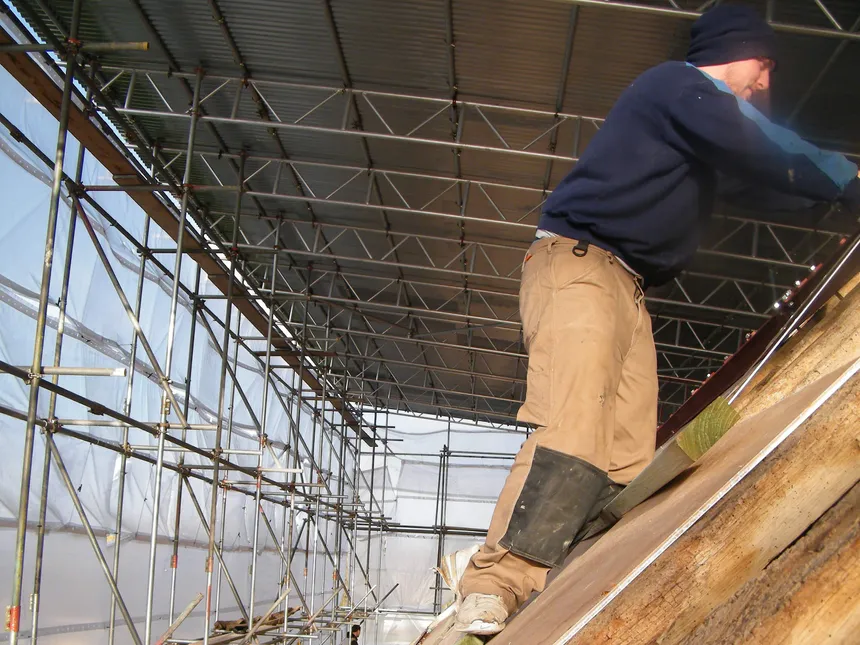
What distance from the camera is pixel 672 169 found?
90.6 inches

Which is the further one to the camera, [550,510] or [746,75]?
[746,75]

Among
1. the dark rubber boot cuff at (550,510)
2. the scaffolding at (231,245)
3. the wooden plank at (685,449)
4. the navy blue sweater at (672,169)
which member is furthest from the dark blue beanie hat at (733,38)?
the scaffolding at (231,245)

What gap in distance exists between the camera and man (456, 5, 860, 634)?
6.65 ft

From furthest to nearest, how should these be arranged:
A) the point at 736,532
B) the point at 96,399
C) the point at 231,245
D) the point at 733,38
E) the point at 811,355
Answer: the point at 231,245 → the point at 96,399 → the point at 733,38 → the point at 811,355 → the point at 736,532

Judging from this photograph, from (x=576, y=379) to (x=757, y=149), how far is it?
27.5 inches

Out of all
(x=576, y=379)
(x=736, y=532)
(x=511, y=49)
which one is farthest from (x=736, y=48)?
(x=511, y=49)

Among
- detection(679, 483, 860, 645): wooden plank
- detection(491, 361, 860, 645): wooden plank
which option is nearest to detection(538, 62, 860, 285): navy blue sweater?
detection(491, 361, 860, 645): wooden plank

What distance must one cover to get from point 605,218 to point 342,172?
33.2 feet

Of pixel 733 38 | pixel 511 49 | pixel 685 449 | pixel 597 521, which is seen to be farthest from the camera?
pixel 511 49

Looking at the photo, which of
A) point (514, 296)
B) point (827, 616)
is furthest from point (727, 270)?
point (827, 616)

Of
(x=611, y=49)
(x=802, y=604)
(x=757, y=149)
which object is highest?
(x=611, y=49)

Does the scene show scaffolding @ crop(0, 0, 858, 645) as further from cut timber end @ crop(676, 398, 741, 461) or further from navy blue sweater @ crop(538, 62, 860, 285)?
cut timber end @ crop(676, 398, 741, 461)

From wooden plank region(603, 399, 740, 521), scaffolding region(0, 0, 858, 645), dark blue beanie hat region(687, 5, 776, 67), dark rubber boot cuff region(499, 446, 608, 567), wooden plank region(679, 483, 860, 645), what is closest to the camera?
wooden plank region(679, 483, 860, 645)

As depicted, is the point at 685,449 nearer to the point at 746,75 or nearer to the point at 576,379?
the point at 576,379
